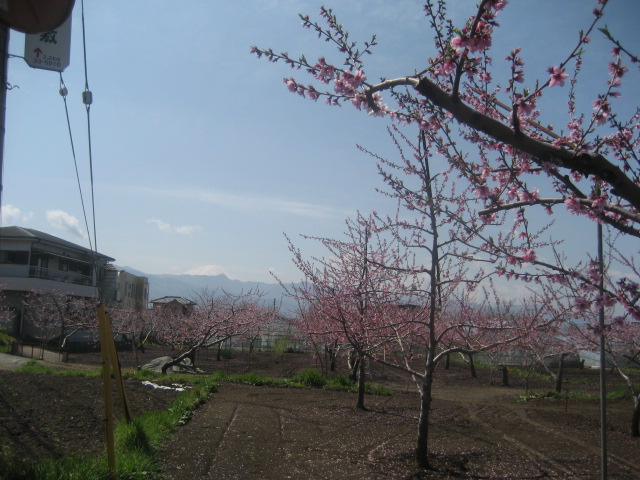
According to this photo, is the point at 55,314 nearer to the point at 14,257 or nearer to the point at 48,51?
the point at 14,257

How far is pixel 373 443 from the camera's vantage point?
7547 mm

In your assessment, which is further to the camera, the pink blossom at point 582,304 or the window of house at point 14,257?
the window of house at point 14,257

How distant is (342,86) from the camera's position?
11.5 feet

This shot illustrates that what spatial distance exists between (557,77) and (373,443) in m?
6.07

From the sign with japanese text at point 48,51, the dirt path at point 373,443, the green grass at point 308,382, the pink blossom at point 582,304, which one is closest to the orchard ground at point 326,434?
the dirt path at point 373,443

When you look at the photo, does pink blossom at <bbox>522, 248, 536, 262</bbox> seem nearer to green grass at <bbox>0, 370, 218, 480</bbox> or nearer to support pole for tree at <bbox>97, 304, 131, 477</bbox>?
support pole for tree at <bbox>97, 304, 131, 477</bbox>

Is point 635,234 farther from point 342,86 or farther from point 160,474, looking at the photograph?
point 160,474

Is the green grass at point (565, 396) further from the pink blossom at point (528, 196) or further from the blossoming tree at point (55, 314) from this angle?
the blossoming tree at point (55, 314)

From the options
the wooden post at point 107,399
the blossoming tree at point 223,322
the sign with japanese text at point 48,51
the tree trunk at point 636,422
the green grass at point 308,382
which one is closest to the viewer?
the wooden post at point 107,399

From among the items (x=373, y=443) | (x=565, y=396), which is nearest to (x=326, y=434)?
(x=373, y=443)

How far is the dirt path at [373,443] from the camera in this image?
6164mm

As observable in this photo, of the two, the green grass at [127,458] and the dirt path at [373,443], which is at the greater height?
the green grass at [127,458]

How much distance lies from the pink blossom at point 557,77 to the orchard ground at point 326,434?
473 cm

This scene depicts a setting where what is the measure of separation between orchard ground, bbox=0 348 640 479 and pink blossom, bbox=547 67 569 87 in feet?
15.5
